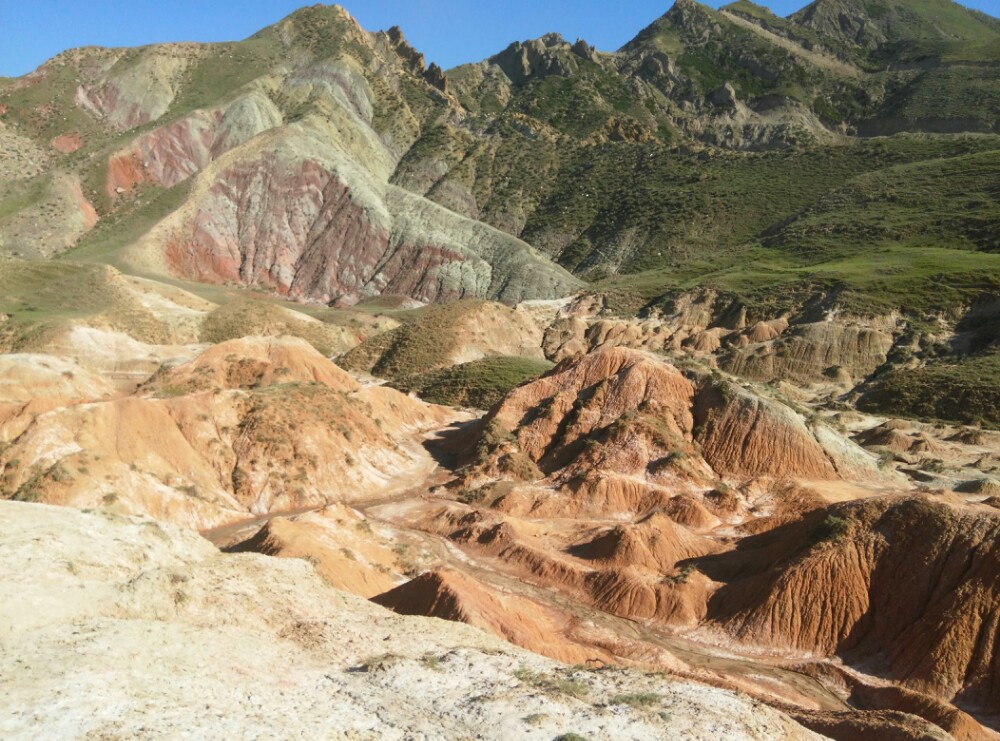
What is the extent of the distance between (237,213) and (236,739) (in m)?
103

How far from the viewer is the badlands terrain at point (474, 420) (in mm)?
12859

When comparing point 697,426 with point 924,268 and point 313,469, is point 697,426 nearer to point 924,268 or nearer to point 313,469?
point 313,469

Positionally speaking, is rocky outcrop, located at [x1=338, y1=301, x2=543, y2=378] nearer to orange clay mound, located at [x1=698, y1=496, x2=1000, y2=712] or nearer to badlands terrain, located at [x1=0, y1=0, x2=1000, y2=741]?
badlands terrain, located at [x1=0, y1=0, x2=1000, y2=741]

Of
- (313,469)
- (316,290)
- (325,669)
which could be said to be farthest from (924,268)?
(325,669)

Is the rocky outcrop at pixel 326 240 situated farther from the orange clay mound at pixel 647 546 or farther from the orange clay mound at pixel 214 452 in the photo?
the orange clay mound at pixel 647 546

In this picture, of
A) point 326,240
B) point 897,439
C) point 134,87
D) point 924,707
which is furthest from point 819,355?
point 134,87

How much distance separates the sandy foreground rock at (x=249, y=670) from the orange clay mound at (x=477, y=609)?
3.77 m

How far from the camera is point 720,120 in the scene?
161625 mm

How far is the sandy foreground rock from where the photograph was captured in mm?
10359

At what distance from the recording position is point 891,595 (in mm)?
23250

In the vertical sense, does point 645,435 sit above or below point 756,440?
below

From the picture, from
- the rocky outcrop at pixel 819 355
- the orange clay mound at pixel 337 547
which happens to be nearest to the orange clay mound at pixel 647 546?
the orange clay mound at pixel 337 547

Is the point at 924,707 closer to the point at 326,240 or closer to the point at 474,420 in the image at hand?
the point at 474,420

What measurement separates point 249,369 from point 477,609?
106ft
